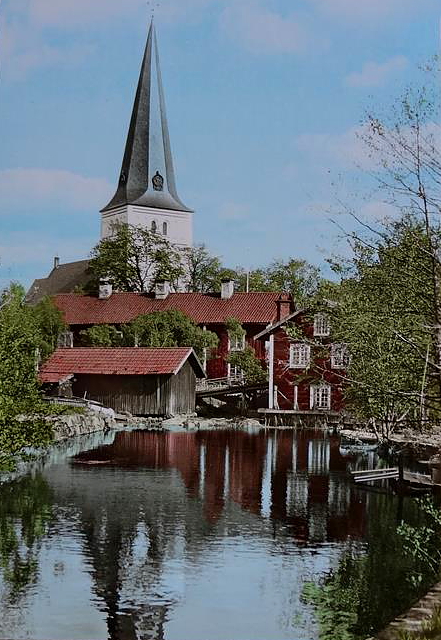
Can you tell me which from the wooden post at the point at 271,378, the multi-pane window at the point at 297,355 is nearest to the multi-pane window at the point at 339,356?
the multi-pane window at the point at 297,355

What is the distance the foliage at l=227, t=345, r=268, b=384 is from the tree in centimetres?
639

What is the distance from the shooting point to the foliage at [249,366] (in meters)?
26.9

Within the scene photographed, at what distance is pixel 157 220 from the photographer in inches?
1582

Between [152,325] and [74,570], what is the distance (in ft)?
66.6

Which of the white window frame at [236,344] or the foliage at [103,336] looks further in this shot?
the white window frame at [236,344]

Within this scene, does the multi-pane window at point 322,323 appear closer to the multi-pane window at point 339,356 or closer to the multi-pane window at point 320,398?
the multi-pane window at point 339,356

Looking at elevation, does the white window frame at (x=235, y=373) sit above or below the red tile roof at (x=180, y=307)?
below

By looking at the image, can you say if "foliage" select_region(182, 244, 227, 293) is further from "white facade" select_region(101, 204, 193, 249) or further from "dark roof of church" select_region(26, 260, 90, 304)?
"dark roof of church" select_region(26, 260, 90, 304)

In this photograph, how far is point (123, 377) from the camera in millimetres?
24859

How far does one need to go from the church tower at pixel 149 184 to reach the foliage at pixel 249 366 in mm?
8816

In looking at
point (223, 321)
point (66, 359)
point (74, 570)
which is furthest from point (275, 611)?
point (223, 321)

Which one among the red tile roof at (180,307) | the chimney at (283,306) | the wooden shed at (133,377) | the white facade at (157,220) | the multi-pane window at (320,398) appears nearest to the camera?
the wooden shed at (133,377)

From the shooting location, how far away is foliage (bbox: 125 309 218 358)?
27.2 metres

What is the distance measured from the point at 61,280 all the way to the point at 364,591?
3769 cm
